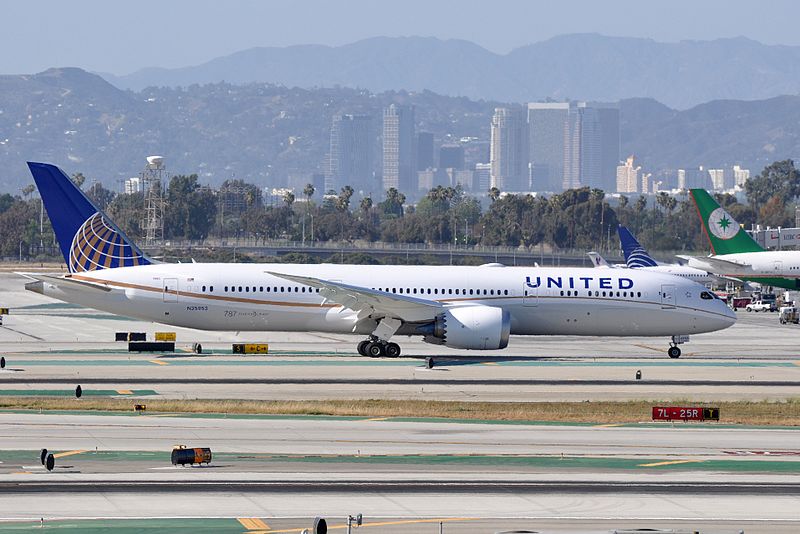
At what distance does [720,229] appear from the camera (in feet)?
327

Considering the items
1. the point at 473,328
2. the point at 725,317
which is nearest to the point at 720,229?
the point at 725,317

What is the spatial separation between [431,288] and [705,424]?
2135 centimetres

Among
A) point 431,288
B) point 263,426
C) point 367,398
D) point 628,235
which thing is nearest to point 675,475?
point 263,426

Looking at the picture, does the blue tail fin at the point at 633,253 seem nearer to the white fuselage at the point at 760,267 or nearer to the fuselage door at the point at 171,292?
the white fuselage at the point at 760,267

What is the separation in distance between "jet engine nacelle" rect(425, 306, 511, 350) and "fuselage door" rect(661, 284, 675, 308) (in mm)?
8402

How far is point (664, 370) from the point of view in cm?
5822

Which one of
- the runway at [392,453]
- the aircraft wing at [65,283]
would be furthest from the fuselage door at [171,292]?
the aircraft wing at [65,283]

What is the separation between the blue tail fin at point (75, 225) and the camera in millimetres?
62438

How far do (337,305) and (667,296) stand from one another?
622 inches

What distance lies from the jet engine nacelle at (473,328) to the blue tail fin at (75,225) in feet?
49.9

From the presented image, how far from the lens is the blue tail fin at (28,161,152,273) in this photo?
6244 centimetres

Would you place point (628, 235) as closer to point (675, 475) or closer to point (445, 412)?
point (445, 412)

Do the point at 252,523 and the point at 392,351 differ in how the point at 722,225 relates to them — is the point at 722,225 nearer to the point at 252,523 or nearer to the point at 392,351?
the point at 392,351

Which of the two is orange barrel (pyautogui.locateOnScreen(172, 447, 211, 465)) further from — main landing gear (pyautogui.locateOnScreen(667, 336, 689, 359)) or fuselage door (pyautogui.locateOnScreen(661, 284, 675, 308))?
main landing gear (pyautogui.locateOnScreen(667, 336, 689, 359))
